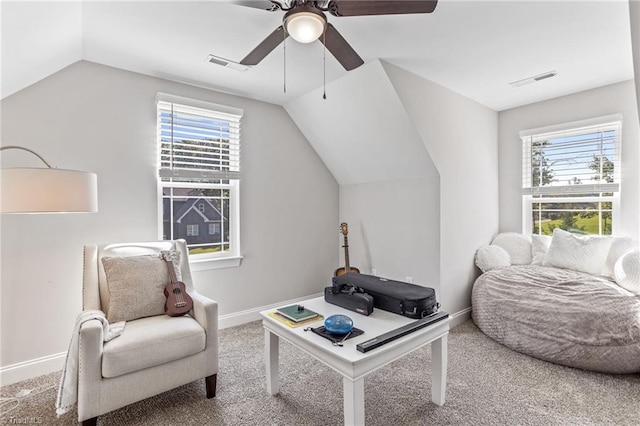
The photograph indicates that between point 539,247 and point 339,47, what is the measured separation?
10.5 ft

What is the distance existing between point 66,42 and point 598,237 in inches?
189

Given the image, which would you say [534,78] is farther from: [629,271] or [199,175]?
[199,175]

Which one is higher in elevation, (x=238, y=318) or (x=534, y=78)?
(x=534, y=78)

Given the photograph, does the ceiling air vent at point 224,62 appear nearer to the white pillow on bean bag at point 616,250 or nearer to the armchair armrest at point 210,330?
the armchair armrest at point 210,330

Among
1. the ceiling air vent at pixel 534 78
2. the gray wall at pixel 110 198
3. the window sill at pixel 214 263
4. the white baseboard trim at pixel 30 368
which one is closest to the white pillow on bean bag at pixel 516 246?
the ceiling air vent at pixel 534 78

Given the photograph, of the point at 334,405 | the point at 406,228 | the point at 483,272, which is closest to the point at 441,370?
the point at 334,405

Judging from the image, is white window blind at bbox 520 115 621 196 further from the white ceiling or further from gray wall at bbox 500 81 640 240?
the white ceiling

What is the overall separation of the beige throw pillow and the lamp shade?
1.72 feet

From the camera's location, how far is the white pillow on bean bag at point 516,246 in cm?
362

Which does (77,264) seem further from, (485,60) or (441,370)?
(485,60)

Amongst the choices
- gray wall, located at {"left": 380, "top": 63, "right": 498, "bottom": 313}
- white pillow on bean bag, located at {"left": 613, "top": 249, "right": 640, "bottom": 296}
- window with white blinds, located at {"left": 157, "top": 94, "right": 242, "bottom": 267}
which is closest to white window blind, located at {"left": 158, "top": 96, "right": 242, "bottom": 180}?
window with white blinds, located at {"left": 157, "top": 94, "right": 242, "bottom": 267}

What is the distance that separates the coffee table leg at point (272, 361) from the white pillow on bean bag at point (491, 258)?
2547mm

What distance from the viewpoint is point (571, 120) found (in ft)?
11.4

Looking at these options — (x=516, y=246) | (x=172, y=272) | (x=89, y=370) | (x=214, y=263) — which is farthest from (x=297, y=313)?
(x=516, y=246)
